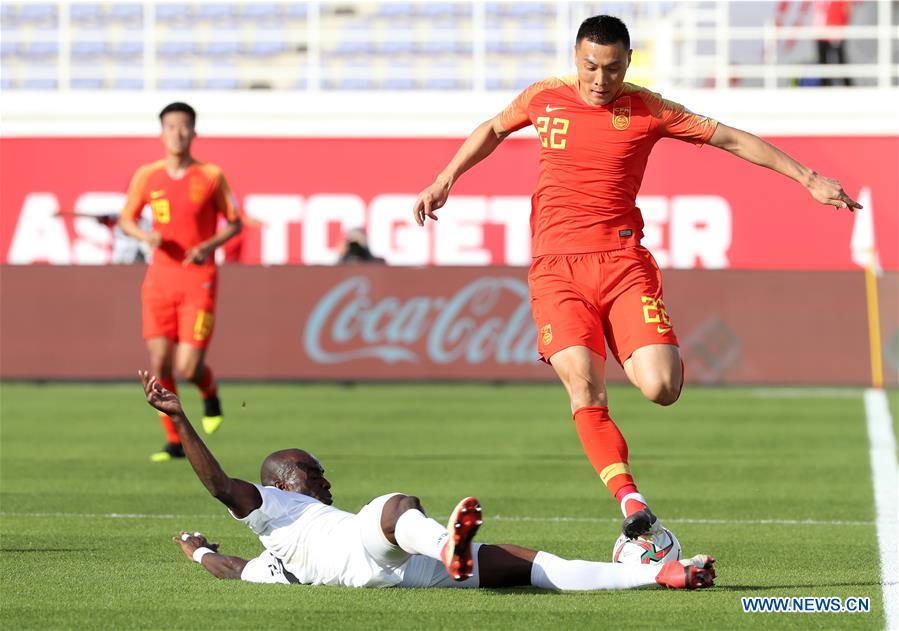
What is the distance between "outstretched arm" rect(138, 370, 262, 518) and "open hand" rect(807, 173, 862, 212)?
288cm

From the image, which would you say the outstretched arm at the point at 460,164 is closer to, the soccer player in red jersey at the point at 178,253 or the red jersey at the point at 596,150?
the red jersey at the point at 596,150

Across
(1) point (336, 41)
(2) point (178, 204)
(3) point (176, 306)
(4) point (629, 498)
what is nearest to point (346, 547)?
(4) point (629, 498)

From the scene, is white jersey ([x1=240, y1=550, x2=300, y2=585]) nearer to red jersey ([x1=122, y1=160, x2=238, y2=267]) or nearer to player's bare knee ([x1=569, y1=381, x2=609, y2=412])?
player's bare knee ([x1=569, y1=381, x2=609, y2=412])

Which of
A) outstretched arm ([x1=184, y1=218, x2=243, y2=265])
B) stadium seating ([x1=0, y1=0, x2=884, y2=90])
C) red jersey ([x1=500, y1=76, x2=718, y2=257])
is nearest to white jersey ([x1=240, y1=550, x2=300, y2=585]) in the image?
red jersey ([x1=500, y1=76, x2=718, y2=257])

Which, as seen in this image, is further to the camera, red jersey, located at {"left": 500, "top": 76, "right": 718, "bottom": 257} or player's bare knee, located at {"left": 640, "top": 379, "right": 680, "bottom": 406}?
red jersey, located at {"left": 500, "top": 76, "right": 718, "bottom": 257}

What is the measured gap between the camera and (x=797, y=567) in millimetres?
8023

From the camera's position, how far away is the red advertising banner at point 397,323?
70.7ft

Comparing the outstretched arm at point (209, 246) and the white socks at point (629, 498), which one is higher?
the outstretched arm at point (209, 246)

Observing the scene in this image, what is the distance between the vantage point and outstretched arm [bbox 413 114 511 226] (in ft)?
25.8

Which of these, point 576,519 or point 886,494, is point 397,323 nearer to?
point 886,494

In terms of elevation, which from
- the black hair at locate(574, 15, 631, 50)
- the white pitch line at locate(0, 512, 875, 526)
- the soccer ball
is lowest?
the white pitch line at locate(0, 512, 875, 526)

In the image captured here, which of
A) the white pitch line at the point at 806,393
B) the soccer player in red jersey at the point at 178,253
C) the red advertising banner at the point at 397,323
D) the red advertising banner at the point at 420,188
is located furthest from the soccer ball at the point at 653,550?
the red advertising banner at the point at 420,188

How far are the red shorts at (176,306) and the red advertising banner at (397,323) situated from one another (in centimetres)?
857

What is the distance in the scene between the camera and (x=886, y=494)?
1134cm
